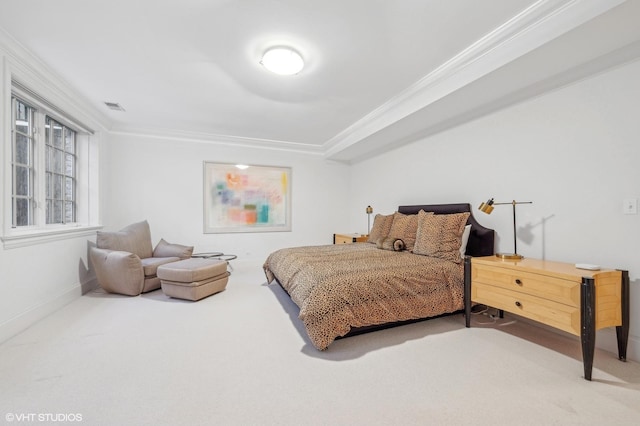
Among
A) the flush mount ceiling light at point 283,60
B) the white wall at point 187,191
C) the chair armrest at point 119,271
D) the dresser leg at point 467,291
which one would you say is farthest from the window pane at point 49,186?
the dresser leg at point 467,291

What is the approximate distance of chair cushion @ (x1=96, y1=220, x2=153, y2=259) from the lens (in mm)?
3625

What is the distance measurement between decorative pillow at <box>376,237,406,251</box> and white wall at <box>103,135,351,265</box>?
8.44 feet

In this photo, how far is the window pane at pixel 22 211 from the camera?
9.02ft

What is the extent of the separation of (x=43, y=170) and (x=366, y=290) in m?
3.81

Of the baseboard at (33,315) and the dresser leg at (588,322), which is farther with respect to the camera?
the baseboard at (33,315)

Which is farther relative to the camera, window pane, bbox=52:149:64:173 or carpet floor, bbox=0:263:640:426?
window pane, bbox=52:149:64:173

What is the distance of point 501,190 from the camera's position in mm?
2998

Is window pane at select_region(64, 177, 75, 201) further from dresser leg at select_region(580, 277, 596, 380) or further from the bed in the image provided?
dresser leg at select_region(580, 277, 596, 380)

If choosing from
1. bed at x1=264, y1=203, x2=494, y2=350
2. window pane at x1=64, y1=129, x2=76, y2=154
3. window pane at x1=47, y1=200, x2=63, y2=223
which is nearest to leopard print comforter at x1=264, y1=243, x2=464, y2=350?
bed at x1=264, y1=203, x2=494, y2=350

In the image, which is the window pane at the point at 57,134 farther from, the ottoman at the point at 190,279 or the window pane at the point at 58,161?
the ottoman at the point at 190,279

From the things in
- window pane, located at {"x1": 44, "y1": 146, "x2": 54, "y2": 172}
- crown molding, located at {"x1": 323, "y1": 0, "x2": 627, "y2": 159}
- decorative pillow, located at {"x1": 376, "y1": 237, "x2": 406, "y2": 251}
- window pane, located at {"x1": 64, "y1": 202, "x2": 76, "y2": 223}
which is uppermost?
crown molding, located at {"x1": 323, "y1": 0, "x2": 627, "y2": 159}

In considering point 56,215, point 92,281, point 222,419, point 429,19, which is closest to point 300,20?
point 429,19

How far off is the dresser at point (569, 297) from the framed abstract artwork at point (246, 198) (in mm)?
4115

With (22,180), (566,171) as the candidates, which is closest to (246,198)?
(22,180)
